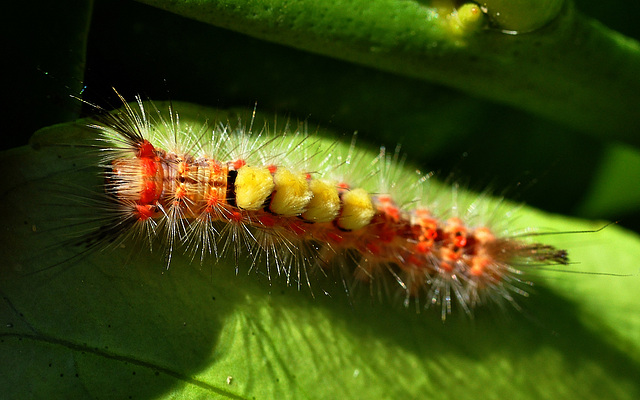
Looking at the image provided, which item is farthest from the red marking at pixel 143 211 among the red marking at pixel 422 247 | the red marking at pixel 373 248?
the red marking at pixel 422 247

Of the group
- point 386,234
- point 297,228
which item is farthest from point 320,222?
point 386,234

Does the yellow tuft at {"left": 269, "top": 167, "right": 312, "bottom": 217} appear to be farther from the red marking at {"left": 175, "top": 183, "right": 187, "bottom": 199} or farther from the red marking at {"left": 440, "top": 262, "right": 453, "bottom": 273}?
the red marking at {"left": 440, "top": 262, "right": 453, "bottom": 273}

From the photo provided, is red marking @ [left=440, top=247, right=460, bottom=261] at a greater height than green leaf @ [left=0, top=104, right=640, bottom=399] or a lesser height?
greater

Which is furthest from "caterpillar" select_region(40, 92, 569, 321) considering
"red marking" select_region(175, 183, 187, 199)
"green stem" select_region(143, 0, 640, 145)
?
"green stem" select_region(143, 0, 640, 145)

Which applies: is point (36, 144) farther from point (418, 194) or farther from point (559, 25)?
point (559, 25)

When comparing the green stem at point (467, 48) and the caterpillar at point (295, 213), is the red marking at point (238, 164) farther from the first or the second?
the green stem at point (467, 48)

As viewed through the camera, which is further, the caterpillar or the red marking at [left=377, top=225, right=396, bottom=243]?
the red marking at [left=377, top=225, right=396, bottom=243]
